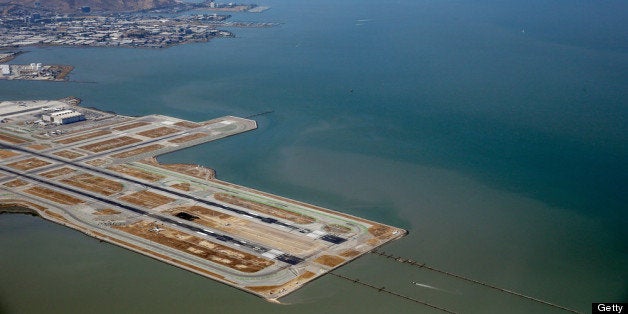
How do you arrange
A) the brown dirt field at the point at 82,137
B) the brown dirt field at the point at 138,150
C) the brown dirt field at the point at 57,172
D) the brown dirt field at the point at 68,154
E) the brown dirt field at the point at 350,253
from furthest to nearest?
the brown dirt field at the point at 82,137 → the brown dirt field at the point at 138,150 → the brown dirt field at the point at 68,154 → the brown dirt field at the point at 57,172 → the brown dirt field at the point at 350,253

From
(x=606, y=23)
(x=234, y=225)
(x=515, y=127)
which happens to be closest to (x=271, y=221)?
(x=234, y=225)

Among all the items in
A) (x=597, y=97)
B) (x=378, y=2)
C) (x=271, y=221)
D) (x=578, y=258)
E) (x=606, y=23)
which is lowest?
(x=578, y=258)

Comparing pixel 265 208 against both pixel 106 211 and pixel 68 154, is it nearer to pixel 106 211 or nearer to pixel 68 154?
pixel 106 211

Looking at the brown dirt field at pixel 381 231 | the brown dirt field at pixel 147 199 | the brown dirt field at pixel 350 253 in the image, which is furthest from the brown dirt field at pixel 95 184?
the brown dirt field at pixel 381 231

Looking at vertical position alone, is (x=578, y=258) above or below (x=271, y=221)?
below

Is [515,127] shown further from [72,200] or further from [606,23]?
[606,23]

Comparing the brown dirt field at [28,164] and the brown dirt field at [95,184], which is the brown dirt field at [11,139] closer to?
the brown dirt field at [28,164]
